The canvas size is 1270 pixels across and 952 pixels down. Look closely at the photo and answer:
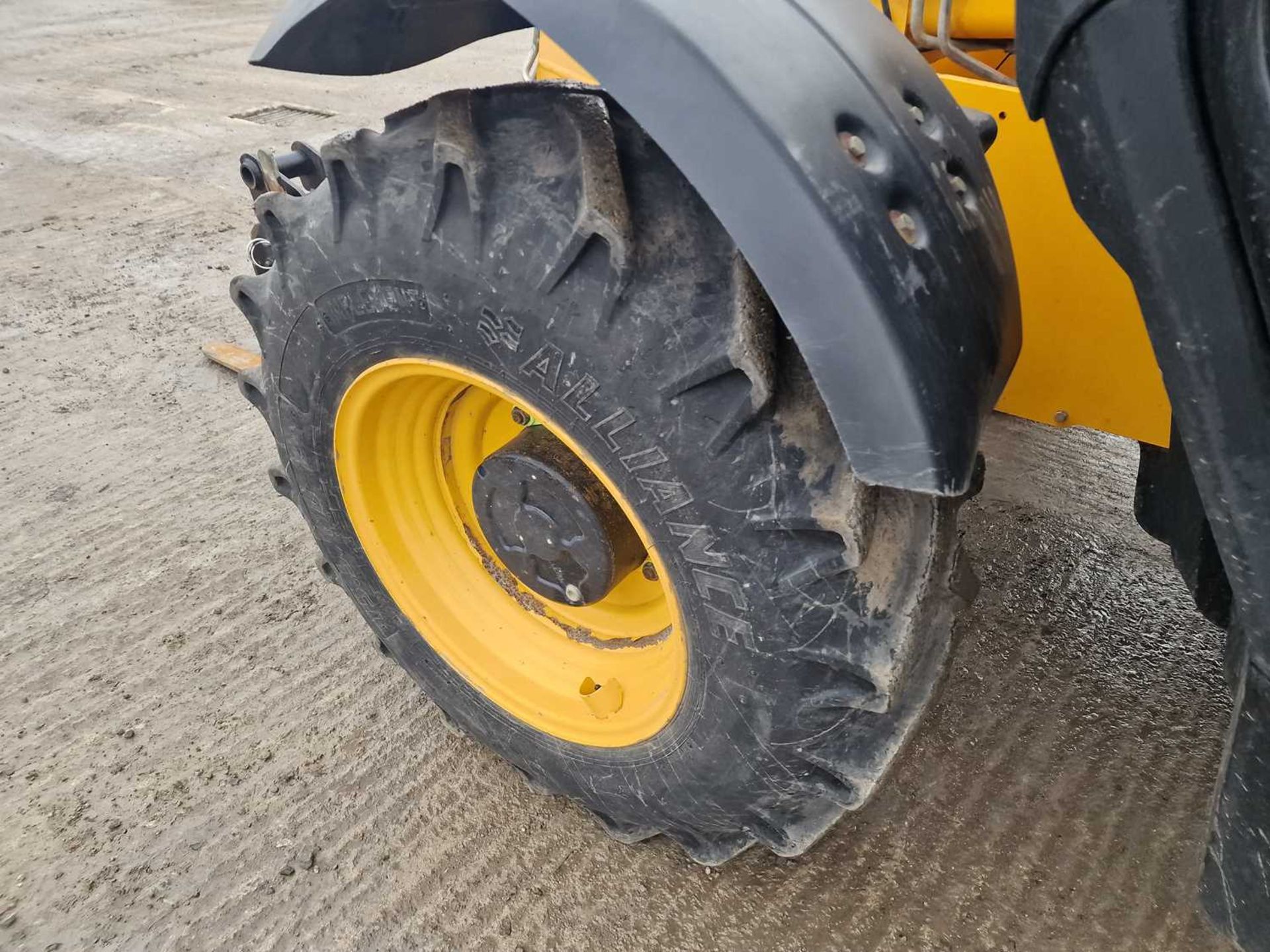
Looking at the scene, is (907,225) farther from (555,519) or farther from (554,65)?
(554,65)

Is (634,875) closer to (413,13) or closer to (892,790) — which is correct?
(892,790)

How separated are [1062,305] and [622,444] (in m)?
0.65

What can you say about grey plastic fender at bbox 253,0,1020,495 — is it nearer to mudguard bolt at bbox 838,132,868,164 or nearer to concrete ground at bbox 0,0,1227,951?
mudguard bolt at bbox 838,132,868,164

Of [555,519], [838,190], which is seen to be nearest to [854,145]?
[838,190]

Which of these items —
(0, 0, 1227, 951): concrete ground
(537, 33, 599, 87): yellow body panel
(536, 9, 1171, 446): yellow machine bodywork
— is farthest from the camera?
(537, 33, 599, 87): yellow body panel

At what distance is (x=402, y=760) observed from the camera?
1750mm

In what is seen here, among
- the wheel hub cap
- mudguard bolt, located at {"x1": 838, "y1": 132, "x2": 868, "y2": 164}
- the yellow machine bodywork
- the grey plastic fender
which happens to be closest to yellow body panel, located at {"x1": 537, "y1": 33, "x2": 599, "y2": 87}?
the yellow machine bodywork

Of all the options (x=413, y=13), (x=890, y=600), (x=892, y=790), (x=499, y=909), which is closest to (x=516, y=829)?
(x=499, y=909)

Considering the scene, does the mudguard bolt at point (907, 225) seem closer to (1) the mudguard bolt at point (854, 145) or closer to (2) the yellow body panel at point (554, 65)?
(1) the mudguard bolt at point (854, 145)

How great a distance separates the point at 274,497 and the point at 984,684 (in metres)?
1.73

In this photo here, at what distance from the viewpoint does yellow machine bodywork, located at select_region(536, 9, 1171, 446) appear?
3.99 ft

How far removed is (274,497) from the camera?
241 cm

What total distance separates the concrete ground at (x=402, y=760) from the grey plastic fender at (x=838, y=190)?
1.44ft

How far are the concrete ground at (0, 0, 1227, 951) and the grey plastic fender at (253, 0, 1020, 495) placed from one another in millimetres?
439
